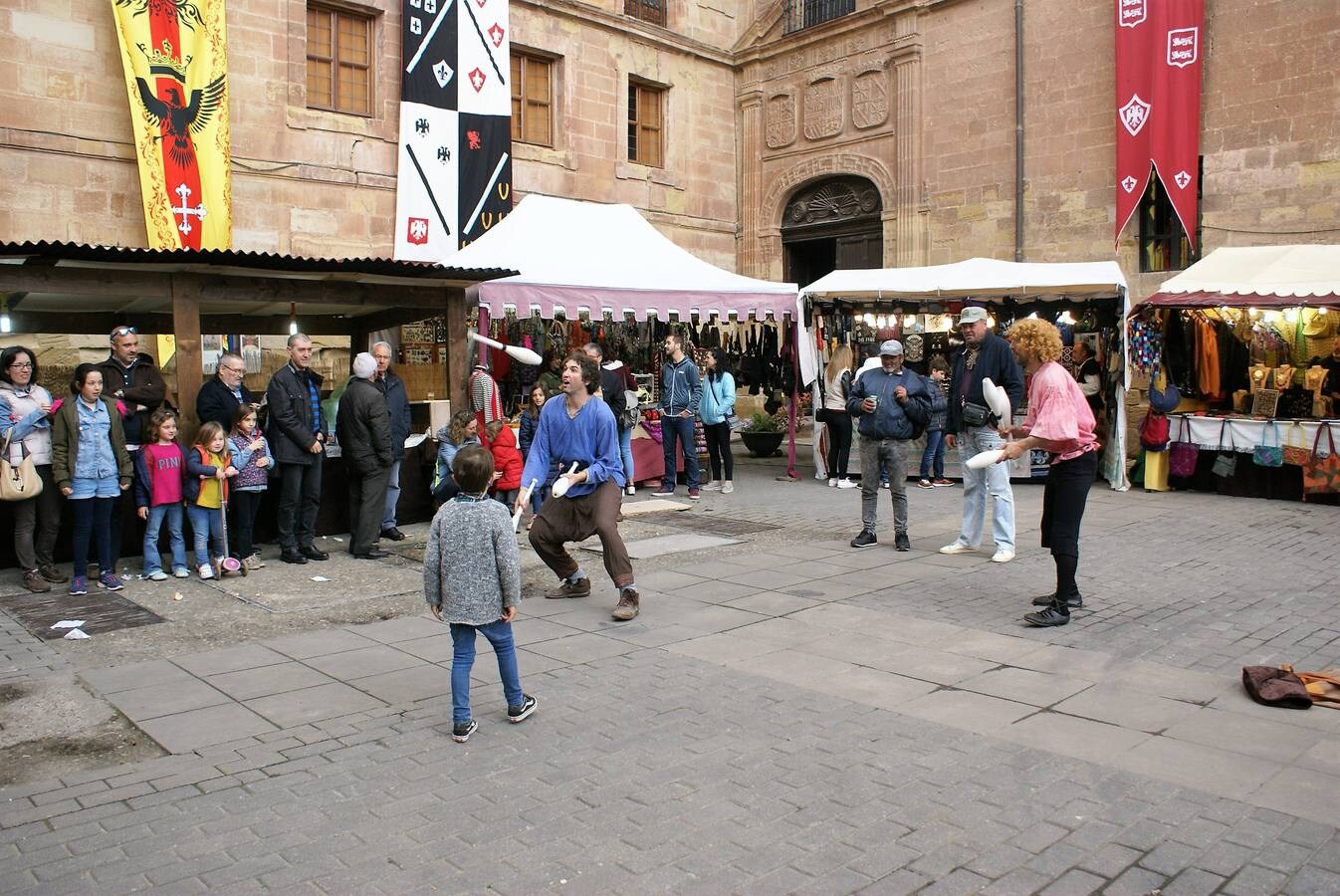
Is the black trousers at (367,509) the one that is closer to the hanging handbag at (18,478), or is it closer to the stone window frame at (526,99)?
the hanging handbag at (18,478)

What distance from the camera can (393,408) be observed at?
9297 millimetres

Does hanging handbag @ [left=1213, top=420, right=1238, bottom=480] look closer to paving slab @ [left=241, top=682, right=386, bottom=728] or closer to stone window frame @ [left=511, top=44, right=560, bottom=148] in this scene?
paving slab @ [left=241, top=682, right=386, bottom=728]

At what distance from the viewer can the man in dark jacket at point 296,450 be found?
27.8ft

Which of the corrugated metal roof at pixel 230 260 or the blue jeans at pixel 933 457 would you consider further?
the blue jeans at pixel 933 457

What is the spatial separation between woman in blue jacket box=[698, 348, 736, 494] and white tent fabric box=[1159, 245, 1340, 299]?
5516 mm

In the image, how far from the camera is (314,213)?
15.6 meters

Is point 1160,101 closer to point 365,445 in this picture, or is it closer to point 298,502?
point 365,445

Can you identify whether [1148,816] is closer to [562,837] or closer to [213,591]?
[562,837]

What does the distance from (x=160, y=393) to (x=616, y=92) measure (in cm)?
1292

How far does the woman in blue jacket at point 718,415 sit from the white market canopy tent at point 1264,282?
5.07 m

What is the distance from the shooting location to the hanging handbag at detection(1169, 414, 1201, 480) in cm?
1216

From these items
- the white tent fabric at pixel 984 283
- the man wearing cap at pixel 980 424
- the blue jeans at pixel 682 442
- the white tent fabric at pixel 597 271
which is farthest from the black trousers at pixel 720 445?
the man wearing cap at pixel 980 424

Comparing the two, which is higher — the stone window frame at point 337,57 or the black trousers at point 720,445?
the stone window frame at point 337,57

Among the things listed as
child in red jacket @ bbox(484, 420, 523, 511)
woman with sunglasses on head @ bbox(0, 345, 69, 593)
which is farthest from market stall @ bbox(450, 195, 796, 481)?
woman with sunglasses on head @ bbox(0, 345, 69, 593)
